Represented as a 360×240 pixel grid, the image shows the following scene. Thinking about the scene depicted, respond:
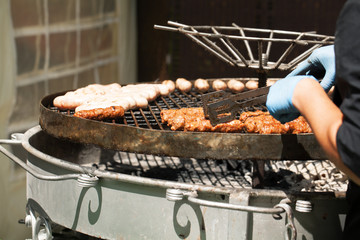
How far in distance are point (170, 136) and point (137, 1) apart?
14.8 ft

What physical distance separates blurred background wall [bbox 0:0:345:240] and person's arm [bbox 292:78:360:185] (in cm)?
305

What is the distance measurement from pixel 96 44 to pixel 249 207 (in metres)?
4.11

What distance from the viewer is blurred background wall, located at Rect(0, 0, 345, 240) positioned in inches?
171

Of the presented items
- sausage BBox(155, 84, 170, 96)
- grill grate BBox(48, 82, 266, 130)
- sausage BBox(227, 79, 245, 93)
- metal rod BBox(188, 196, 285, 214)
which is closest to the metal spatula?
grill grate BBox(48, 82, 266, 130)

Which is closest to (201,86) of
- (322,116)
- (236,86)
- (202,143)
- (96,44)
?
(236,86)

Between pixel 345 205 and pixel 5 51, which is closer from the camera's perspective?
pixel 345 205

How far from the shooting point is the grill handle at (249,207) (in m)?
2.11

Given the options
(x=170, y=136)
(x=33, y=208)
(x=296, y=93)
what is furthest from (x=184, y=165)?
(x=296, y=93)

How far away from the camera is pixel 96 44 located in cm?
581

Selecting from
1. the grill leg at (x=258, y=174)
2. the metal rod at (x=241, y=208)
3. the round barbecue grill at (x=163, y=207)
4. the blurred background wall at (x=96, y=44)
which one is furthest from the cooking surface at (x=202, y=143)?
the blurred background wall at (x=96, y=44)

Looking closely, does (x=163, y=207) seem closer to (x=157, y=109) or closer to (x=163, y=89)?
(x=157, y=109)

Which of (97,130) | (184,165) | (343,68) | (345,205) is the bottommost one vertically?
(184,165)

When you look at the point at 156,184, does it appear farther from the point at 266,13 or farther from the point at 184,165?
the point at 266,13

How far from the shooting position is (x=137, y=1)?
21.5 ft
